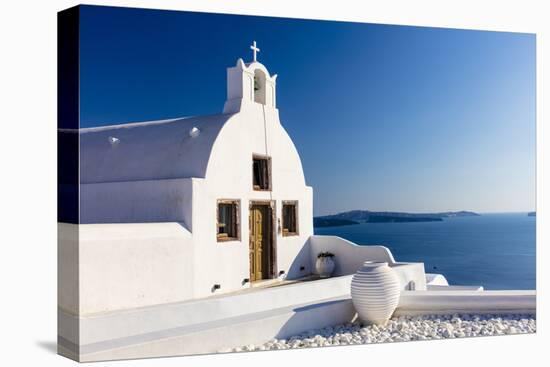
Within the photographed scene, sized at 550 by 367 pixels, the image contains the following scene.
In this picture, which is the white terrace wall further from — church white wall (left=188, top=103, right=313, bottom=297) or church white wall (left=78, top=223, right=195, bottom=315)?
church white wall (left=78, top=223, right=195, bottom=315)

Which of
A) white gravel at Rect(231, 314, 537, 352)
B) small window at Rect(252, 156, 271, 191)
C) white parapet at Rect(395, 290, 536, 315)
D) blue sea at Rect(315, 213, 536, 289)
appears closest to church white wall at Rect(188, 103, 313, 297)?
small window at Rect(252, 156, 271, 191)

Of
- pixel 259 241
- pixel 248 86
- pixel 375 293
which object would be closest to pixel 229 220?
pixel 259 241

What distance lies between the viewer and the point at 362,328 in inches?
384

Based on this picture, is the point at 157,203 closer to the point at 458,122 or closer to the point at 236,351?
the point at 236,351

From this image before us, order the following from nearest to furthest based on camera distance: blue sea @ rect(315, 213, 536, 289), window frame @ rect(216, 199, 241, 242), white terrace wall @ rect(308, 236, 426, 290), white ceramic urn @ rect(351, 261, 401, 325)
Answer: white ceramic urn @ rect(351, 261, 401, 325) < window frame @ rect(216, 199, 241, 242) < white terrace wall @ rect(308, 236, 426, 290) < blue sea @ rect(315, 213, 536, 289)

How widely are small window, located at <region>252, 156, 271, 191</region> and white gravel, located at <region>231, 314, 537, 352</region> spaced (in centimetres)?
388

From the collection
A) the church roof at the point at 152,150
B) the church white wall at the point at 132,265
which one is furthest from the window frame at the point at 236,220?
the church white wall at the point at 132,265

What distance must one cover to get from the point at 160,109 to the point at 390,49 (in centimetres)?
1323

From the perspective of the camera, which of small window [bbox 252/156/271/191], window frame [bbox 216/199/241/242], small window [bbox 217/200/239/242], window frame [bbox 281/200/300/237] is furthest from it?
window frame [bbox 281/200/300/237]

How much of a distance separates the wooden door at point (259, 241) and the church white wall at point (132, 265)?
2381mm

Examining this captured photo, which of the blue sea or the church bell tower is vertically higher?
the church bell tower

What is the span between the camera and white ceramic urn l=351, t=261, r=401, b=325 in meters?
9.77

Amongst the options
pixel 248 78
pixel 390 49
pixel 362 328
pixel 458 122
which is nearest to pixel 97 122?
pixel 248 78

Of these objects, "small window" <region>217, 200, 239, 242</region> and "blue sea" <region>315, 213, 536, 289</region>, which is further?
"blue sea" <region>315, 213, 536, 289</region>
